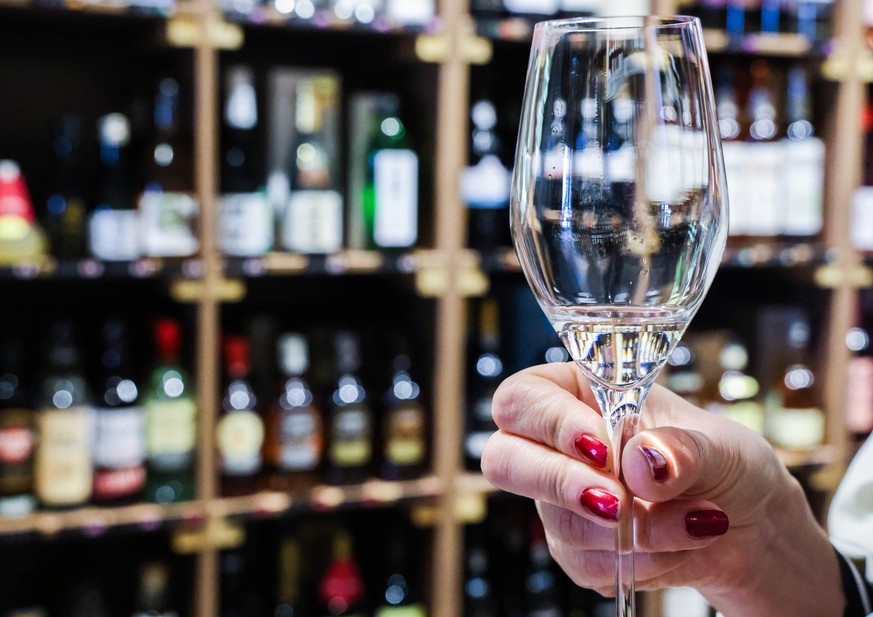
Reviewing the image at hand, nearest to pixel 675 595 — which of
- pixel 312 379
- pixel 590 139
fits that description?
pixel 312 379

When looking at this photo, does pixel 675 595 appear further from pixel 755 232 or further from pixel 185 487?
pixel 185 487

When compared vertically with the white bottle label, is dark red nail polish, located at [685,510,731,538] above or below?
below

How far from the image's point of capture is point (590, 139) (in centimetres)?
41

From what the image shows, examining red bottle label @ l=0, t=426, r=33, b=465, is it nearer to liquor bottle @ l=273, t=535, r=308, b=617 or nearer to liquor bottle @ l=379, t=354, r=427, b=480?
liquor bottle @ l=273, t=535, r=308, b=617

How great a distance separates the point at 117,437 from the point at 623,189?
1540 millimetres

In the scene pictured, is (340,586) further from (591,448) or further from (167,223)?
(591,448)

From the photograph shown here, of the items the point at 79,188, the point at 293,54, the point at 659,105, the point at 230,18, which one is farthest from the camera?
the point at 293,54

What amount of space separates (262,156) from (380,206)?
0.86 ft

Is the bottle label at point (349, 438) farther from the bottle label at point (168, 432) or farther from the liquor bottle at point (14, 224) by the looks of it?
the liquor bottle at point (14, 224)

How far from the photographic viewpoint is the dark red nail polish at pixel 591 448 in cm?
52

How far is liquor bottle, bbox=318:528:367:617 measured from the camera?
2.00m

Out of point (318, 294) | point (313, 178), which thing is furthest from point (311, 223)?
point (318, 294)

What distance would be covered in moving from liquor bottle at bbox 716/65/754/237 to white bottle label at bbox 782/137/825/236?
0.10 m

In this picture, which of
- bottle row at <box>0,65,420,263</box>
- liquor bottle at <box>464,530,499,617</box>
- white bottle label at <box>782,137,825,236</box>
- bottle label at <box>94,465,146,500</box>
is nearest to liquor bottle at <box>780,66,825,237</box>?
white bottle label at <box>782,137,825,236</box>
